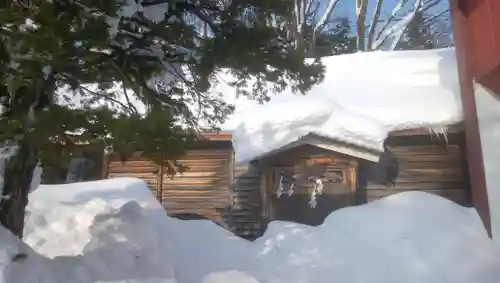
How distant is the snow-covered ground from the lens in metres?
4.73

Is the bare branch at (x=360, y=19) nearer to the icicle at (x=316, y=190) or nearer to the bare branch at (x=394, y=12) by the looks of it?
the bare branch at (x=394, y=12)

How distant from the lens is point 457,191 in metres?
8.60

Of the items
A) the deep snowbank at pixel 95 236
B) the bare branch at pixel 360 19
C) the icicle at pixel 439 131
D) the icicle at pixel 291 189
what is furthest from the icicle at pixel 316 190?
the bare branch at pixel 360 19

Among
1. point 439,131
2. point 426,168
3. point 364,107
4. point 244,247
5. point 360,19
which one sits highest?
point 360,19

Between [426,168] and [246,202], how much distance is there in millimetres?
3392

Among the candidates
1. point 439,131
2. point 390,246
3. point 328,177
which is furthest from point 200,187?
point 439,131

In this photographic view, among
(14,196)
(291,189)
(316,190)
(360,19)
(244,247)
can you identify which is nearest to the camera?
(14,196)

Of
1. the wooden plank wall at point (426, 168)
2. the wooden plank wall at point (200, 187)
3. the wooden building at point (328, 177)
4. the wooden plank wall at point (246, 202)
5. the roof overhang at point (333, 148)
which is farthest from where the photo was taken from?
the wooden plank wall at point (200, 187)

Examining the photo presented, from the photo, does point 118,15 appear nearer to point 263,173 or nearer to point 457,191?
point 263,173

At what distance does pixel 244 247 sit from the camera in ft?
23.5

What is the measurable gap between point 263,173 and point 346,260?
3.09 metres

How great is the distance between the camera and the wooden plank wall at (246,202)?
30.2 feet

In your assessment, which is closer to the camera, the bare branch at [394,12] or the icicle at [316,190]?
the icicle at [316,190]

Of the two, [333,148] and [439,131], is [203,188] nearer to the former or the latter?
[333,148]
